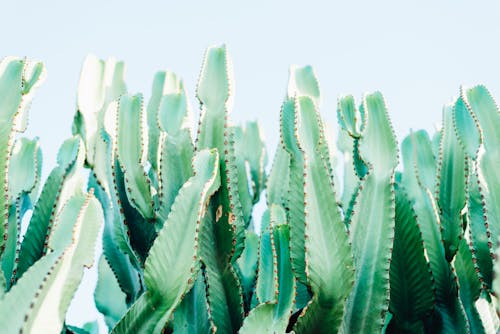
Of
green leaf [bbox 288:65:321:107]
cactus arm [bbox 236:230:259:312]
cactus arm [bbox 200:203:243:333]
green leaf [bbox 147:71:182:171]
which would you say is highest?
green leaf [bbox 147:71:182:171]

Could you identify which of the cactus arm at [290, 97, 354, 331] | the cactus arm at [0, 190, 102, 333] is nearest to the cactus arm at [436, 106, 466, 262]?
the cactus arm at [290, 97, 354, 331]

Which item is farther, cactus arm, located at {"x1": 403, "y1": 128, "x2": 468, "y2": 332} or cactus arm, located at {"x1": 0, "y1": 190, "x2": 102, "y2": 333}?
cactus arm, located at {"x1": 403, "y1": 128, "x2": 468, "y2": 332}

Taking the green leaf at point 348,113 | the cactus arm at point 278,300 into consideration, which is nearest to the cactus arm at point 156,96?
the green leaf at point 348,113

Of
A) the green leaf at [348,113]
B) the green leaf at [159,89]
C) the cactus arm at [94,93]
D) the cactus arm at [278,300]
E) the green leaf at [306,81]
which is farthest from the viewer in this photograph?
the green leaf at [159,89]

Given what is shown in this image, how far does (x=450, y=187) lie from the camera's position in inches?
47.4

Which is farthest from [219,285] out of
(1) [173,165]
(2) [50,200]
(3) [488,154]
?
(3) [488,154]

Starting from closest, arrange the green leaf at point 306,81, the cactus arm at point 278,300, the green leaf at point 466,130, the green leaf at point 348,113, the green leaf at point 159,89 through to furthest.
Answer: the cactus arm at point 278,300 → the green leaf at point 466,130 → the green leaf at point 348,113 → the green leaf at point 306,81 → the green leaf at point 159,89

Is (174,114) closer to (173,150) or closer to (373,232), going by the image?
(173,150)

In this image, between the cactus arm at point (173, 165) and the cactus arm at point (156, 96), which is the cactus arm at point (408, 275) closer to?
the cactus arm at point (173, 165)

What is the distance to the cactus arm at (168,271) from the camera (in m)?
0.94

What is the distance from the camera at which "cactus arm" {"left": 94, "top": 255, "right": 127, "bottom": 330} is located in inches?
60.6

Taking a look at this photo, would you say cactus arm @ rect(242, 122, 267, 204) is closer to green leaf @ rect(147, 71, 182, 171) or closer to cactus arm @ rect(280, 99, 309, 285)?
green leaf @ rect(147, 71, 182, 171)

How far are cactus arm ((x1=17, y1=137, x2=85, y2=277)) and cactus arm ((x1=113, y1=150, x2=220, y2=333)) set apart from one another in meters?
0.26

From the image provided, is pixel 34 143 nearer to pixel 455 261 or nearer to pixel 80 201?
pixel 80 201
